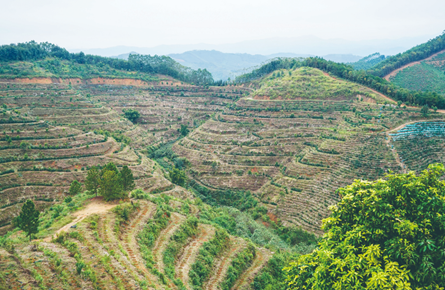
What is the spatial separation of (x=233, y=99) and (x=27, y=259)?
3181 inches

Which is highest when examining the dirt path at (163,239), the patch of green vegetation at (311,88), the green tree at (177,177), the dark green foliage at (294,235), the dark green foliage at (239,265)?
the patch of green vegetation at (311,88)

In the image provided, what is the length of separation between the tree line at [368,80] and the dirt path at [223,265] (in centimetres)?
5363

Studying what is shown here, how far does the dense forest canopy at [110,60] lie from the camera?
8712 centimetres

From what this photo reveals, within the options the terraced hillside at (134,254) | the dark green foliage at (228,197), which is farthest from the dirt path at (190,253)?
the dark green foliage at (228,197)

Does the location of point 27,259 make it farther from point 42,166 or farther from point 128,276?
point 42,166

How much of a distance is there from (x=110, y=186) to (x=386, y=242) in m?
25.6

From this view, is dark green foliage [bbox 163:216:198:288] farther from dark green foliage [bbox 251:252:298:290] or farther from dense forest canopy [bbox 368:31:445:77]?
dense forest canopy [bbox 368:31:445:77]

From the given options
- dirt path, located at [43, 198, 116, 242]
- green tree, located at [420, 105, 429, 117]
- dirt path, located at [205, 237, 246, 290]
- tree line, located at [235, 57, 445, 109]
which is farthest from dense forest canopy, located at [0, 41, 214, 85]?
dirt path, located at [205, 237, 246, 290]

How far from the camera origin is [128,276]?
16.1 m

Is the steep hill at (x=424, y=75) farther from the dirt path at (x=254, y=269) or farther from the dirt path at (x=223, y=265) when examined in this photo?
the dirt path at (x=223, y=265)

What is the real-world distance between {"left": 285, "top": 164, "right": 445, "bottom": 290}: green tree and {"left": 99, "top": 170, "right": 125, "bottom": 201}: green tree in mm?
21962

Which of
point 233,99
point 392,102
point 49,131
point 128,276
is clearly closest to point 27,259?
point 128,276

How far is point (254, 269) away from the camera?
24.6 metres

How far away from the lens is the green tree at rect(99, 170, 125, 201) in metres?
27.5
